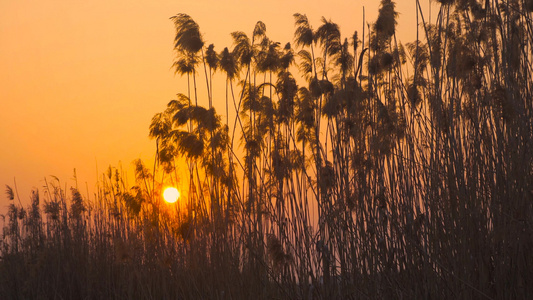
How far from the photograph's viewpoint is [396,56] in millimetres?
4070

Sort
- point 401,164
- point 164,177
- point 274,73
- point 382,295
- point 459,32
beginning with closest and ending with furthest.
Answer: point 382,295 < point 401,164 < point 459,32 < point 274,73 < point 164,177

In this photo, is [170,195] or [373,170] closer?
[373,170]

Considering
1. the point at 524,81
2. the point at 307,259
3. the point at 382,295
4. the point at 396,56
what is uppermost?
the point at 396,56

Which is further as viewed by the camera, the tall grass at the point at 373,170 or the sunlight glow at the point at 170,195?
the sunlight glow at the point at 170,195

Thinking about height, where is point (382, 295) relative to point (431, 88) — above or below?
below

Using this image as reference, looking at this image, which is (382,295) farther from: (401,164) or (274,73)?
(274,73)

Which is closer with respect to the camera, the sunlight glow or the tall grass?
the tall grass

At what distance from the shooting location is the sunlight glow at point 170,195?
6449 millimetres

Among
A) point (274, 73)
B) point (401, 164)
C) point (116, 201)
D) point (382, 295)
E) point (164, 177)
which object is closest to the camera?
point (382, 295)

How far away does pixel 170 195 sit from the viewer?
21.2ft

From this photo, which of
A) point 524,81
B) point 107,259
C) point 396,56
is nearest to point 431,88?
point 396,56

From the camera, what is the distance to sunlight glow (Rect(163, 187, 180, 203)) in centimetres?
645

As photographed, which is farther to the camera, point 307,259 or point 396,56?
point 396,56

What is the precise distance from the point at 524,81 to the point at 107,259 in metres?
5.16
